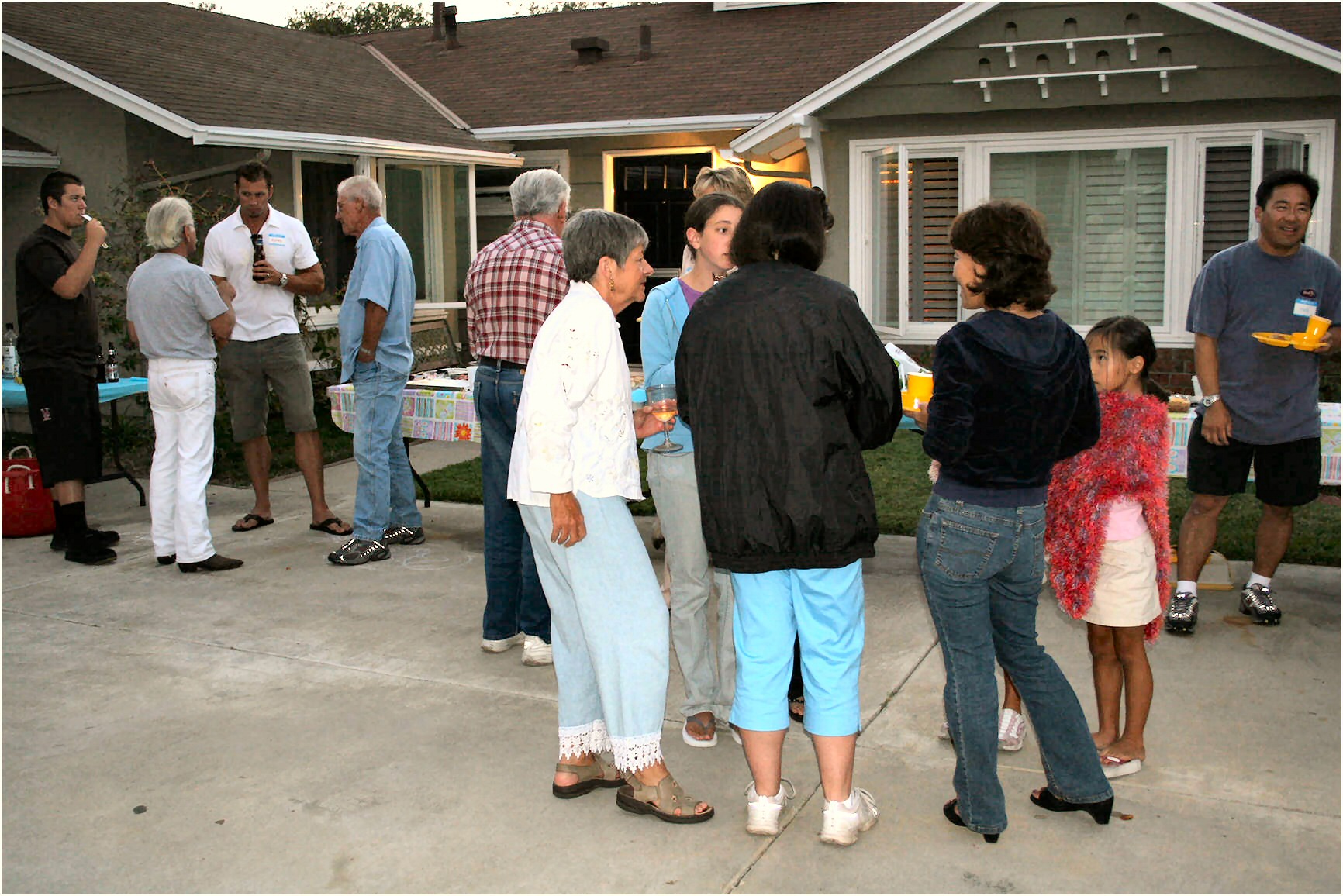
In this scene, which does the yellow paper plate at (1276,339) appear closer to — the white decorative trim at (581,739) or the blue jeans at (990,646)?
the blue jeans at (990,646)

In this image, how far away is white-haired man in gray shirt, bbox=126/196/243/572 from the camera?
20.5 feet

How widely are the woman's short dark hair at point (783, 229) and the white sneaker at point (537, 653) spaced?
7.35 feet

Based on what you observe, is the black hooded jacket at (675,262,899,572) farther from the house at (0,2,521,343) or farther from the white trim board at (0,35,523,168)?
the white trim board at (0,35,523,168)

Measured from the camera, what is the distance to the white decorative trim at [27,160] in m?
10.6

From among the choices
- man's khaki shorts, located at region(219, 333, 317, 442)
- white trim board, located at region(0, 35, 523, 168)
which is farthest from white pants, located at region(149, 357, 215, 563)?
white trim board, located at region(0, 35, 523, 168)

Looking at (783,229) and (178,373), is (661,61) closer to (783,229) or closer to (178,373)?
(178,373)

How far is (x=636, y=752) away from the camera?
11.6 ft

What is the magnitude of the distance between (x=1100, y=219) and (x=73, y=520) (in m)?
8.35

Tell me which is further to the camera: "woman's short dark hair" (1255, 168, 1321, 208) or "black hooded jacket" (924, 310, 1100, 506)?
"woman's short dark hair" (1255, 168, 1321, 208)

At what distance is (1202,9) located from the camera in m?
8.98

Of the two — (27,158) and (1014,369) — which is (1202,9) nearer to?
(1014,369)

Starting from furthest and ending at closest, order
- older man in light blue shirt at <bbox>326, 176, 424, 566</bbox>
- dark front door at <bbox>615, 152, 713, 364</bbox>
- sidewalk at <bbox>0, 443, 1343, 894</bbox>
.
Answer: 1. dark front door at <bbox>615, 152, 713, 364</bbox>
2. older man in light blue shirt at <bbox>326, 176, 424, 566</bbox>
3. sidewalk at <bbox>0, 443, 1343, 894</bbox>

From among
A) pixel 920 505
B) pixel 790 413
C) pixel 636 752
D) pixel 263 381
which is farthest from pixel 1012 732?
pixel 263 381

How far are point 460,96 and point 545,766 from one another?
40.0ft
